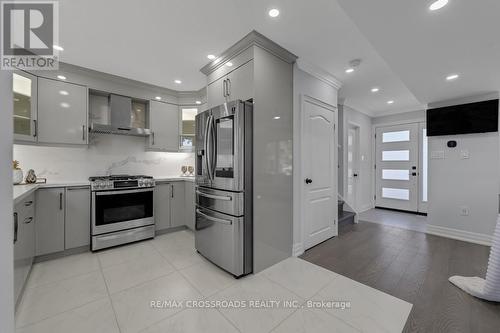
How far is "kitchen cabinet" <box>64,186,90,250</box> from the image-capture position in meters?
2.56

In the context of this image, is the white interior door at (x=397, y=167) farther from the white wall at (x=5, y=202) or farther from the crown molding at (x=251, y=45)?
the white wall at (x=5, y=202)

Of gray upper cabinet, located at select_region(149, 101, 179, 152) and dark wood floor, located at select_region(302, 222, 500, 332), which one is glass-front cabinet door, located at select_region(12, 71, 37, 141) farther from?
dark wood floor, located at select_region(302, 222, 500, 332)

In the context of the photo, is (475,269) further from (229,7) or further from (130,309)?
(229,7)

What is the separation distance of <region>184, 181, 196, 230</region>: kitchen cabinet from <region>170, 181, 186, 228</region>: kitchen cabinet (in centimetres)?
8

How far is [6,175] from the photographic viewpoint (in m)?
0.73

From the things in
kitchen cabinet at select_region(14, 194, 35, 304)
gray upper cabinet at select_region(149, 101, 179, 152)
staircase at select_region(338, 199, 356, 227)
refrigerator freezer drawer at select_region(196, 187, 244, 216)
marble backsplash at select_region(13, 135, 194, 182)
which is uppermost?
gray upper cabinet at select_region(149, 101, 179, 152)

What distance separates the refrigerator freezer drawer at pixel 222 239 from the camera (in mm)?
2078

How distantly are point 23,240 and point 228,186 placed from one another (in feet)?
6.60

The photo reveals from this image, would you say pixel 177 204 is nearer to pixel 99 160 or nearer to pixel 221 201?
pixel 99 160

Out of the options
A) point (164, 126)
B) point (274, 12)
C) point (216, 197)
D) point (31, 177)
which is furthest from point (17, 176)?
point (274, 12)

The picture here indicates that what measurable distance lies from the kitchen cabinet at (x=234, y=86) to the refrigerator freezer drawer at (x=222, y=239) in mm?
1388

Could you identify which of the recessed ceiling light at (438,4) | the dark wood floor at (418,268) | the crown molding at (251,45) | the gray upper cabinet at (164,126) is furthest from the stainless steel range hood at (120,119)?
the recessed ceiling light at (438,4)

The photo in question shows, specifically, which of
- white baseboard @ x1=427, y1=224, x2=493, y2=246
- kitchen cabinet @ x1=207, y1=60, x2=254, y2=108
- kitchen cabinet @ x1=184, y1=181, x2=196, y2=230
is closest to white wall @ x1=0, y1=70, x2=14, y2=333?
kitchen cabinet @ x1=207, y1=60, x2=254, y2=108

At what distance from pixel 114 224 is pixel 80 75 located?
2.17 meters
